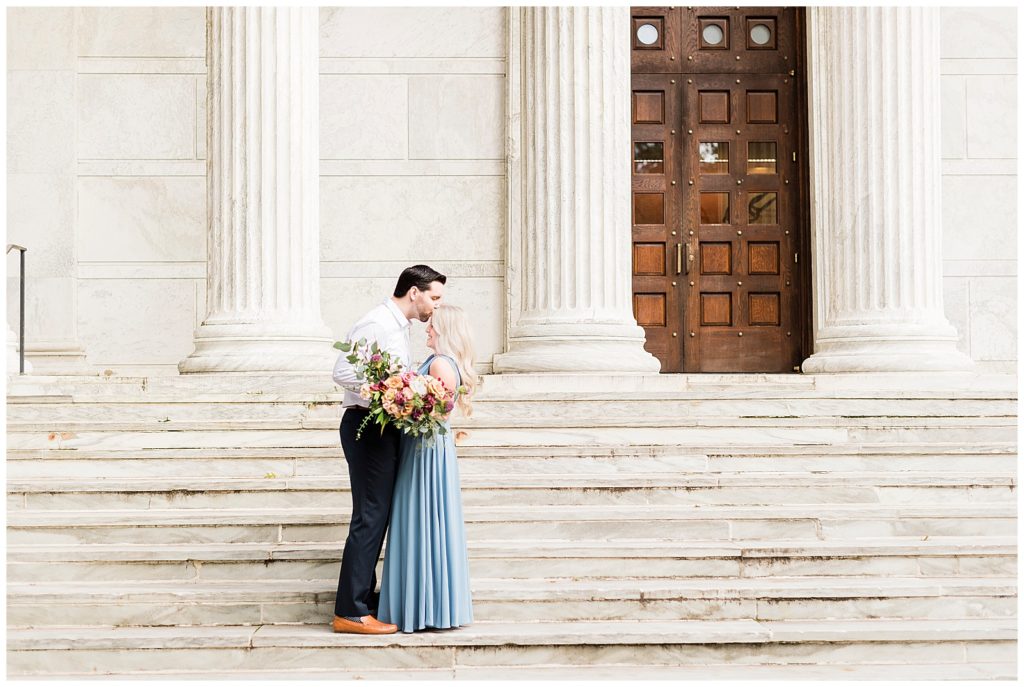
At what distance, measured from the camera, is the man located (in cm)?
613

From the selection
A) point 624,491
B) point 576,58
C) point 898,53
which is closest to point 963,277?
point 898,53

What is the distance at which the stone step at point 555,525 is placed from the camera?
24.3 feet

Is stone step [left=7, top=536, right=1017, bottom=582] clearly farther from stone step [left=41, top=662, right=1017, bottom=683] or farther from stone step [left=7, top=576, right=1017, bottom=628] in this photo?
stone step [left=41, top=662, right=1017, bottom=683]

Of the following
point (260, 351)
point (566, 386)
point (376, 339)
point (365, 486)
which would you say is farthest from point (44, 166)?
point (365, 486)

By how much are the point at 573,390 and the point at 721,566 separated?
10.2 ft

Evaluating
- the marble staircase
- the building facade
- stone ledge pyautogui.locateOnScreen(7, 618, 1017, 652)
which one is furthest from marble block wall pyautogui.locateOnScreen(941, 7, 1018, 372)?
stone ledge pyautogui.locateOnScreen(7, 618, 1017, 652)

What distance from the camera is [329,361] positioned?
1067 centimetres

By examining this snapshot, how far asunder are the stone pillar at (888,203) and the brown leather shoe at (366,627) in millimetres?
6235

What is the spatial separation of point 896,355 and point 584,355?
281 centimetres

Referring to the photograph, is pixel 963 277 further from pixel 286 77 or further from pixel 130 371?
pixel 130 371

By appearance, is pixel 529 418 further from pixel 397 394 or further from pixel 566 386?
pixel 397 394

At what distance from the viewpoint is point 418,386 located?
586 centimetres

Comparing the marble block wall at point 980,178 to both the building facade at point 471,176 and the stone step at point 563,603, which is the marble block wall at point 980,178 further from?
the stone step at point 563,603

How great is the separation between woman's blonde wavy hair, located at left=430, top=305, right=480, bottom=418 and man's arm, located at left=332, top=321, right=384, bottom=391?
0.29 m
